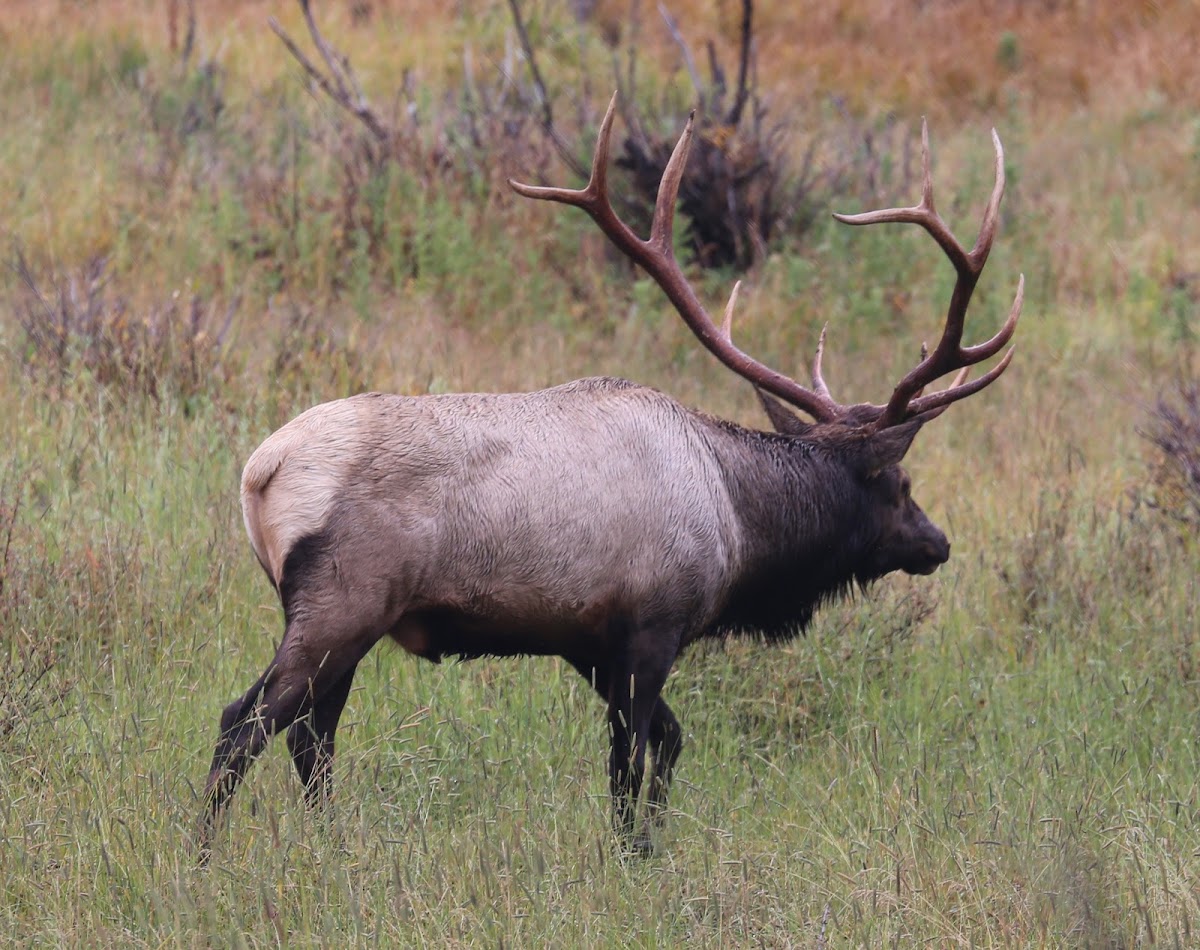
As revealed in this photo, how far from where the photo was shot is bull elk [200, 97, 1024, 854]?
4.01m

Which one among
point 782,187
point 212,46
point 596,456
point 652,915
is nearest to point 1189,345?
point 782,187

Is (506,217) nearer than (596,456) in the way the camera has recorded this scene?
No

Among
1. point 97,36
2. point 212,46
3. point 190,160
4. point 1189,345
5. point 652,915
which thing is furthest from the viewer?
point 212,46

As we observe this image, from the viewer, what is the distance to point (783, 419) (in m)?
5.23

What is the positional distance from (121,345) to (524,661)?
2802 millimetres

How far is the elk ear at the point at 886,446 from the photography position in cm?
500

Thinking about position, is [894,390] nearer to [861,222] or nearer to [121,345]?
[861,222]

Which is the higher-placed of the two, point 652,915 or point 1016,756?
point 652,915

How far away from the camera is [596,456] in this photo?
4383mm

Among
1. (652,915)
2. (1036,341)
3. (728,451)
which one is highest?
(728,451)

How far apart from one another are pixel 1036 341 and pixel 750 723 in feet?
16.5

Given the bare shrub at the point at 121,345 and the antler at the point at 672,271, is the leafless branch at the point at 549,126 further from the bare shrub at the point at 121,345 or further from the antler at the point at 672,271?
the antler at the point at 672,271

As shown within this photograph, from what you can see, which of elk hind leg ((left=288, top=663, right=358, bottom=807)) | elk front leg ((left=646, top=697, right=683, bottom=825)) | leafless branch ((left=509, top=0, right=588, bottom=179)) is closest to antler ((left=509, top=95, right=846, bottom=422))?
elk front leg ((left=646, top=697, right=683, bottom=825))

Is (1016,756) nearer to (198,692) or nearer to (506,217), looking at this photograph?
(198,692)
